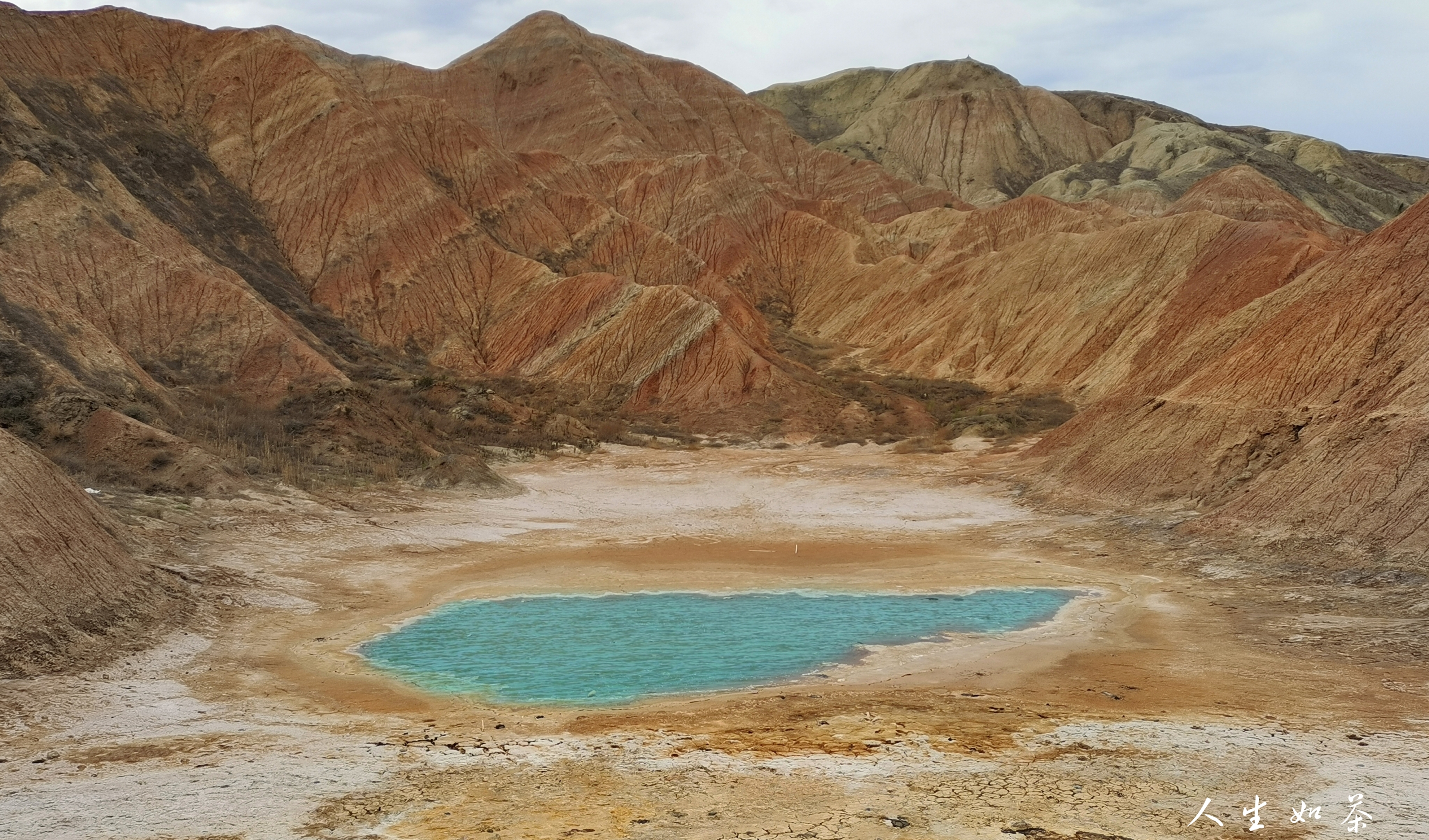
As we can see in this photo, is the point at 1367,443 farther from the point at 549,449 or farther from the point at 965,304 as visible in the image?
the point at 965,304

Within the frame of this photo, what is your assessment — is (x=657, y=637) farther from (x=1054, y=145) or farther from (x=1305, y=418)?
(x=1054, y=145)

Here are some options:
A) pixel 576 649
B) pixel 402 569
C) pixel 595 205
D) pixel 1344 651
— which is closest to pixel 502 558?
pixel 402 569

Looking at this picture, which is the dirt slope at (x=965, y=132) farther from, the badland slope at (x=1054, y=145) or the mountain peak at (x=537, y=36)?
the mountain peak at (x=537, y=36)

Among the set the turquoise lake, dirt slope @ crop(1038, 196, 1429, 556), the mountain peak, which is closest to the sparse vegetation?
the turquoise lake

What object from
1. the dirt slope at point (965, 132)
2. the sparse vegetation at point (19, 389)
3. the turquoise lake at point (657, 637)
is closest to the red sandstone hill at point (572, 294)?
the sparse vegetation at point (19, 389)

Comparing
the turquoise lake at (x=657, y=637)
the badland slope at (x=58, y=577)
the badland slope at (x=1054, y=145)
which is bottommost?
the turquoise lake at (x=657, y=637)

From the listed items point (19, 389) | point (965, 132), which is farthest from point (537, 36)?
point (19, 389)

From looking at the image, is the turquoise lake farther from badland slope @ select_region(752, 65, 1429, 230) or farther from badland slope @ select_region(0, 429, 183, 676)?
badland slope @ select_region(752, 65, 1429, 230)
